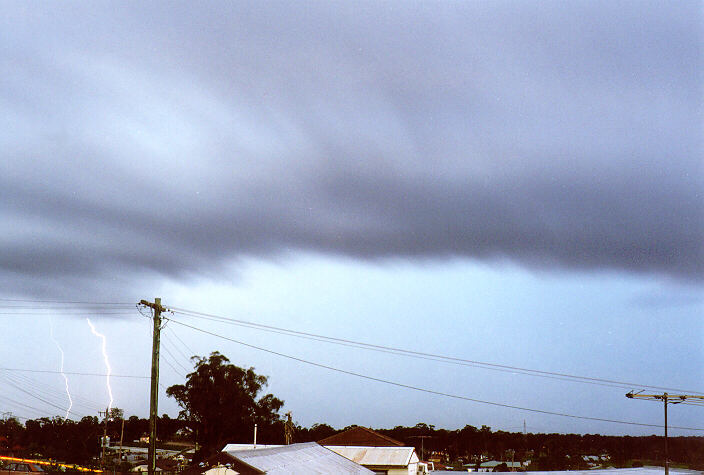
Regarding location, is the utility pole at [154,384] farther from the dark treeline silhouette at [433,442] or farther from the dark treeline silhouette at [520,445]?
the dark treeline silhouette at [520,445]

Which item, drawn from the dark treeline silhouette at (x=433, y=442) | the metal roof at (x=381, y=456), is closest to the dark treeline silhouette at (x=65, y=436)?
the dark treeline silhouette at (x=433, y=442)

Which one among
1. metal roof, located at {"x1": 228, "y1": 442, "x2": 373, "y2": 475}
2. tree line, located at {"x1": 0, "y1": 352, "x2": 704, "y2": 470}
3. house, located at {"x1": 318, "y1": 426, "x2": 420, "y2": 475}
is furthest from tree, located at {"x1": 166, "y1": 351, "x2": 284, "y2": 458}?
metal roof, located at {"x1": 228, "y1": 442, "x2": 373, "y2": 475}

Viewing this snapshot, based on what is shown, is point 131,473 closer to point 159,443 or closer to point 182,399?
point 182,399

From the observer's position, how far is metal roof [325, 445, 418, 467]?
65312 millimetres

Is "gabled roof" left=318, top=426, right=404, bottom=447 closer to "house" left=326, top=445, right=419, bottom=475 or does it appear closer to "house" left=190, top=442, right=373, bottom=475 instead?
"house" left=326, top=445, right=419, bottom=475

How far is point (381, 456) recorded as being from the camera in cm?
6706

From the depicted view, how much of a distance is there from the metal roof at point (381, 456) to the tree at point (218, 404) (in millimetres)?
24682

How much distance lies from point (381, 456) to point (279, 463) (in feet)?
110

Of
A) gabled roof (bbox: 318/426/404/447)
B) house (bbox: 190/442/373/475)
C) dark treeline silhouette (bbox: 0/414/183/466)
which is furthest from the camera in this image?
dark treeline silhouette (bbox: 0/414/183/466)

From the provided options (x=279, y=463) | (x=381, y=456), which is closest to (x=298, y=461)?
(x=279, y=463)

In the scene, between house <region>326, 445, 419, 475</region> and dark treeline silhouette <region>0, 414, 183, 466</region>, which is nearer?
house <region>326, 445, 419, 475</region>

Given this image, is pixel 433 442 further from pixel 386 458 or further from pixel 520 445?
pixel 386 458

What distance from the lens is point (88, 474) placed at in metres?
67.8

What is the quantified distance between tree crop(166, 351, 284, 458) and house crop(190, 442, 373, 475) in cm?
3863
